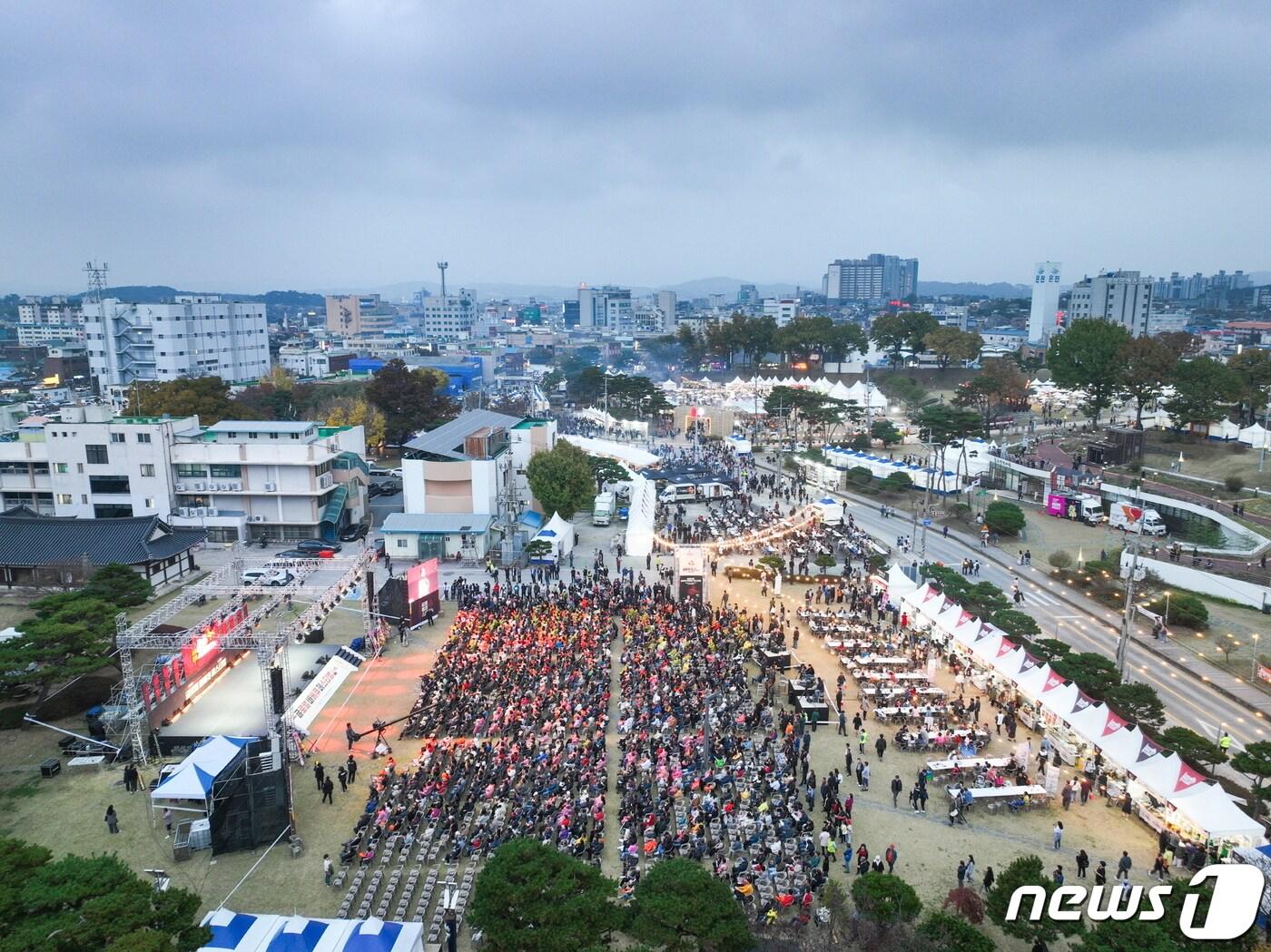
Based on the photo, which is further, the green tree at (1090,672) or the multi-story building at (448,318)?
the multi-story building at (448,318)

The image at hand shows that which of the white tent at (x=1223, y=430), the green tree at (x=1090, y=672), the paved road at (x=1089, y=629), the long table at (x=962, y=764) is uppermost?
the white tent at (x=1223, y=430)

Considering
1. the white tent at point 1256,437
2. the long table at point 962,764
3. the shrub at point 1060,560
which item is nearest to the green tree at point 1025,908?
the long table at point 962,764

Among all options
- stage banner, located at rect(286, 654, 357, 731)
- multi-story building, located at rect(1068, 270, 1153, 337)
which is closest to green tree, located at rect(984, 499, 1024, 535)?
stage banner, located at rect(286, 654, 357, 731)

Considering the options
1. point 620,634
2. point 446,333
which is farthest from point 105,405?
point 446,333

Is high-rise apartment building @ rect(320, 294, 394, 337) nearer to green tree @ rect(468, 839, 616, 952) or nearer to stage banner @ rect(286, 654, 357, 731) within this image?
stage banner @ rect(286, 654, 357, 731)

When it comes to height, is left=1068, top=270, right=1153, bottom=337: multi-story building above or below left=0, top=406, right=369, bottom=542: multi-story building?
above

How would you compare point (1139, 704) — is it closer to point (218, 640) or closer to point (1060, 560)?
point (1060, 560)

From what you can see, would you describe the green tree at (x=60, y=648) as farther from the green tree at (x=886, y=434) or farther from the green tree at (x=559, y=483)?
the green tree at (x=886, y=434)

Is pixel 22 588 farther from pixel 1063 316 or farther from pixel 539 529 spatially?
pixel 1063 316
